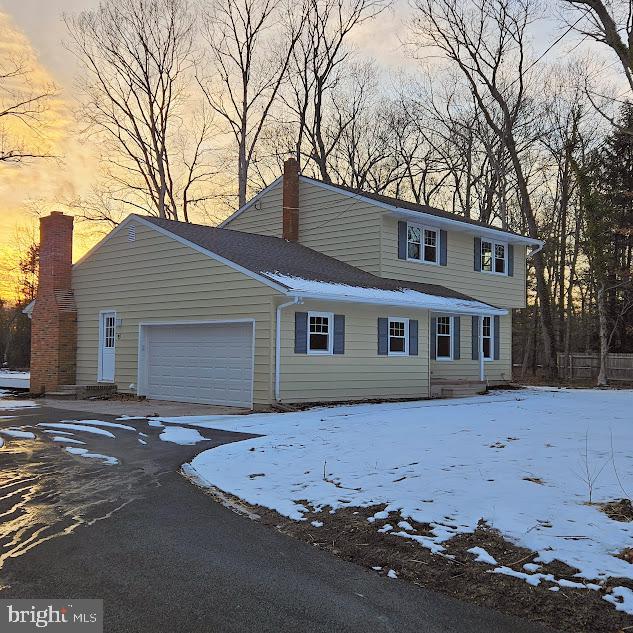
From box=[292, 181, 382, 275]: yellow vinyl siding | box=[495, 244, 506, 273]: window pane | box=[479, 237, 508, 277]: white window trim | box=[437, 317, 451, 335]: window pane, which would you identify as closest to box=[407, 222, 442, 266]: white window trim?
box=[292, 181, 382, 275]: yellow vinyl siding

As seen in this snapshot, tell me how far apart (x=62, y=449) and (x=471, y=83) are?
25.7 metres

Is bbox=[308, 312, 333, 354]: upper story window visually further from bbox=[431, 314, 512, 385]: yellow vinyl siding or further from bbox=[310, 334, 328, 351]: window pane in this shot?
bbox=[431, 314, 512, 385]: yellow vinyl siding

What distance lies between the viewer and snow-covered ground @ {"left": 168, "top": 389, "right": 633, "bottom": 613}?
16.3ft

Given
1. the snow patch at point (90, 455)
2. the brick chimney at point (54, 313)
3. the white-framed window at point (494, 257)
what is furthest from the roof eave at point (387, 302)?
the brick chimney at point (54, 313)

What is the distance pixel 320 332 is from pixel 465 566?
11.4m

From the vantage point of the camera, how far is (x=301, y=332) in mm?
15219

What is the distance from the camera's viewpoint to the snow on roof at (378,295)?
14727mm

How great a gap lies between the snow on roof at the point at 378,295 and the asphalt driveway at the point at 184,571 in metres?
8.08

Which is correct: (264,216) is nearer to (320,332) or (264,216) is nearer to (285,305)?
(320,332)

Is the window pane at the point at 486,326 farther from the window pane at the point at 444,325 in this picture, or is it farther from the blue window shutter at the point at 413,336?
the blue window shutter at the point at 413,336

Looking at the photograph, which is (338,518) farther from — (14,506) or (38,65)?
(38,65)

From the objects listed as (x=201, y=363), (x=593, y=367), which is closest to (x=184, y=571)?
(x=201, y=363)

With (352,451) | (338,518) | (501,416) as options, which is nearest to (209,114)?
(501,416)

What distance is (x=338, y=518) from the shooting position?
5727 mm
